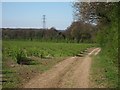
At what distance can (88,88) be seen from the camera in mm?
12609

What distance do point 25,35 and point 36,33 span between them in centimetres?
365

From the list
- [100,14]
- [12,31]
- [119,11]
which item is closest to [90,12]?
[100,14]

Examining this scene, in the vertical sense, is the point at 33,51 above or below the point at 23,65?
below

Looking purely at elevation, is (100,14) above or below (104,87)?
above

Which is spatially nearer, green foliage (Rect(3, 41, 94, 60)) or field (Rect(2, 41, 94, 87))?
field (Rect(2, 41, 94, 87))

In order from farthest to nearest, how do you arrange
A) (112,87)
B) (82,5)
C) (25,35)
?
(25,35)
(82,5)
(112,87)

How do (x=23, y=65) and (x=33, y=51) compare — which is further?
(x=33, y=51)

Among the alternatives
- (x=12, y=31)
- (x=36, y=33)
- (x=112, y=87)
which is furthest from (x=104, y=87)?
(x=36, y=33)

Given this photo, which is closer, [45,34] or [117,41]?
[117,41]

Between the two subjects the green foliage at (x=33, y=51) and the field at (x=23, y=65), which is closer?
the field at (x=23, y=65)

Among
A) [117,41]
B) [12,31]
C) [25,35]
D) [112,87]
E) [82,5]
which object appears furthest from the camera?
[25,35]

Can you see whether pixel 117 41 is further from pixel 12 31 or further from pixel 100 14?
pixel 12 31

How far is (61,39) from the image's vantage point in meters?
102

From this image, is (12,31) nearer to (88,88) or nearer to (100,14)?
(100,14)
